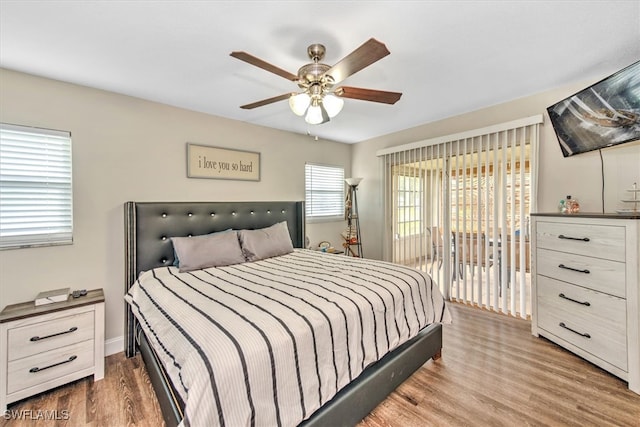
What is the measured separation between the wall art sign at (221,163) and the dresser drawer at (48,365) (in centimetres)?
179

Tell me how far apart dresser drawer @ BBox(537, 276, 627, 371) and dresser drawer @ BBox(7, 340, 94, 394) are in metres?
3.88

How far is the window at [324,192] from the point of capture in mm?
4246

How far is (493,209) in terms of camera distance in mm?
3098

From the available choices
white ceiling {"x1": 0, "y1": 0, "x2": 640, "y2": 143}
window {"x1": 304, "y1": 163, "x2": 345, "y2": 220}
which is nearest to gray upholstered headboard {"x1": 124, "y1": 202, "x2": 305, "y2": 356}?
window {"x1": 304, "y1": 163, "x2": 345, "y2": 220}

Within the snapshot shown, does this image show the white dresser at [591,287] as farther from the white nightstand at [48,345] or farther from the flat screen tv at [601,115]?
the white nightstand at [48,345]

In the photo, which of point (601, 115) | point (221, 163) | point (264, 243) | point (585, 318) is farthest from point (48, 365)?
point (601, 115)

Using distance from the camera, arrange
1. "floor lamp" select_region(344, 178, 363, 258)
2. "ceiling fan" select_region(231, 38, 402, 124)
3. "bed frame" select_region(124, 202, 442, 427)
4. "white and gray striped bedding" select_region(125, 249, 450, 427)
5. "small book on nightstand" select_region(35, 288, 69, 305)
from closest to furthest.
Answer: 1. "white and gray striped bedding" select_region(125, 249, 450, 427)
2. "bed frame" select_region(124, 202, 442, 427)
3. "ceiling fan" select_region(231, 38, 402, 124)
4. "small book on nightstand" select_region(35, 288, 69, 305)
5. "floor lamp" select_region(344, 178, 363, 258)

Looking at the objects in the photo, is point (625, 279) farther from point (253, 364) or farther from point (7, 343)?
point (7, 343)

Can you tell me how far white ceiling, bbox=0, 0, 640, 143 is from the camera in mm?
1508

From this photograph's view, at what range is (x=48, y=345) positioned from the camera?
1.90 meters

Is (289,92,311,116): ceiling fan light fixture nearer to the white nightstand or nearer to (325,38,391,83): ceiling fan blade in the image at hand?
(325,38,391,83): ceiling fan blade

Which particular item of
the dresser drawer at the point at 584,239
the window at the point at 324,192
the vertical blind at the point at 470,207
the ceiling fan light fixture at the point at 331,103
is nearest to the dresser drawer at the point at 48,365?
the ceiling fan light fixture at the point at 331,103

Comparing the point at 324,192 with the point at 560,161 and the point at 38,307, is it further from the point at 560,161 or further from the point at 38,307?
the point at 38,307

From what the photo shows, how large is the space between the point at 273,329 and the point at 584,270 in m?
2.53
